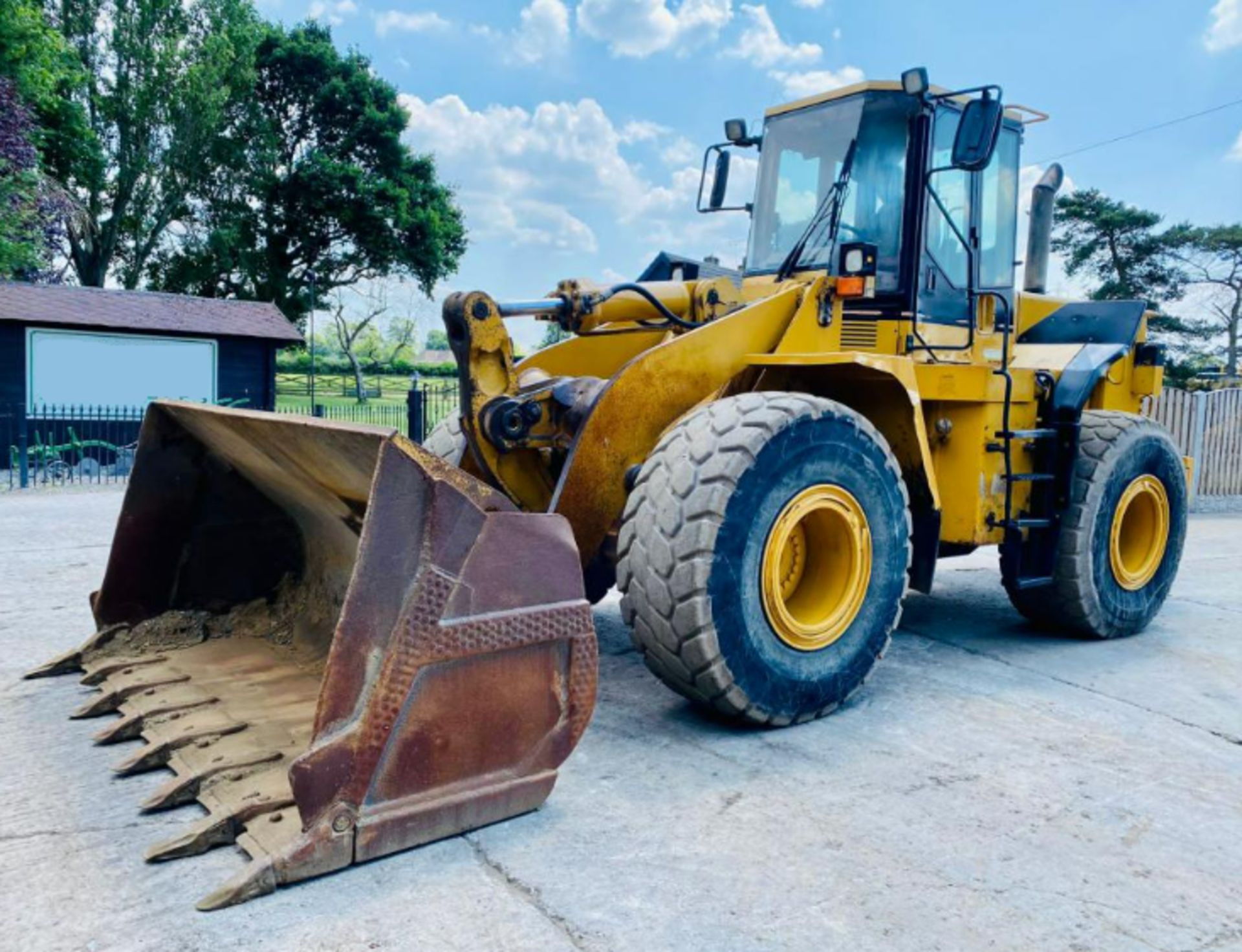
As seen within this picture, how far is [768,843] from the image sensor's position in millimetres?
2871

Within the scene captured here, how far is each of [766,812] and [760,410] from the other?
1.42m

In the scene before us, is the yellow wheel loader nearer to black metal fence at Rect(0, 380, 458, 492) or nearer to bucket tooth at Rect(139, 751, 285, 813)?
bucket tooth at Rect(139, 751, 285, 813)

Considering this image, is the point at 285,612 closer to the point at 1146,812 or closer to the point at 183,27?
the point at 1146,812

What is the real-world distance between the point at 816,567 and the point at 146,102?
97.4 ft

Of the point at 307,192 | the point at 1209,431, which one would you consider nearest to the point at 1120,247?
the point at 1209,431

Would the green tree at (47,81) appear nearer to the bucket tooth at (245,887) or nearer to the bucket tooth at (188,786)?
the bucket tooth at (188,786)

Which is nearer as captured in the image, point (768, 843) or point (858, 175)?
point (768, 843)

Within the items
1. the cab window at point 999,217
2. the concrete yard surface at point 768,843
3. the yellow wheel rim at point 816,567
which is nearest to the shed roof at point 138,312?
the concrete yard surface at point 768,843

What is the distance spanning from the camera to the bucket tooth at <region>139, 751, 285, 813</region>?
2.95 meters

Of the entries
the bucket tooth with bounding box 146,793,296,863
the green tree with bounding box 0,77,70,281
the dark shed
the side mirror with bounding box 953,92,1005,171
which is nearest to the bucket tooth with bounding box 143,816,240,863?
the bucket tooth with bounding box 146,793,296,863

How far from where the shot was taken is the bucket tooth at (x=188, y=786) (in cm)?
295

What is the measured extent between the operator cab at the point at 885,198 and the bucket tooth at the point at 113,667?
3397 millimetres

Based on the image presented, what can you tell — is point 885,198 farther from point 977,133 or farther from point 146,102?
point 146,102

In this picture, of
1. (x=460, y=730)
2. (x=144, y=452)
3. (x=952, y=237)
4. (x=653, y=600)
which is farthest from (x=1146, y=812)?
(x=144, y=452)
